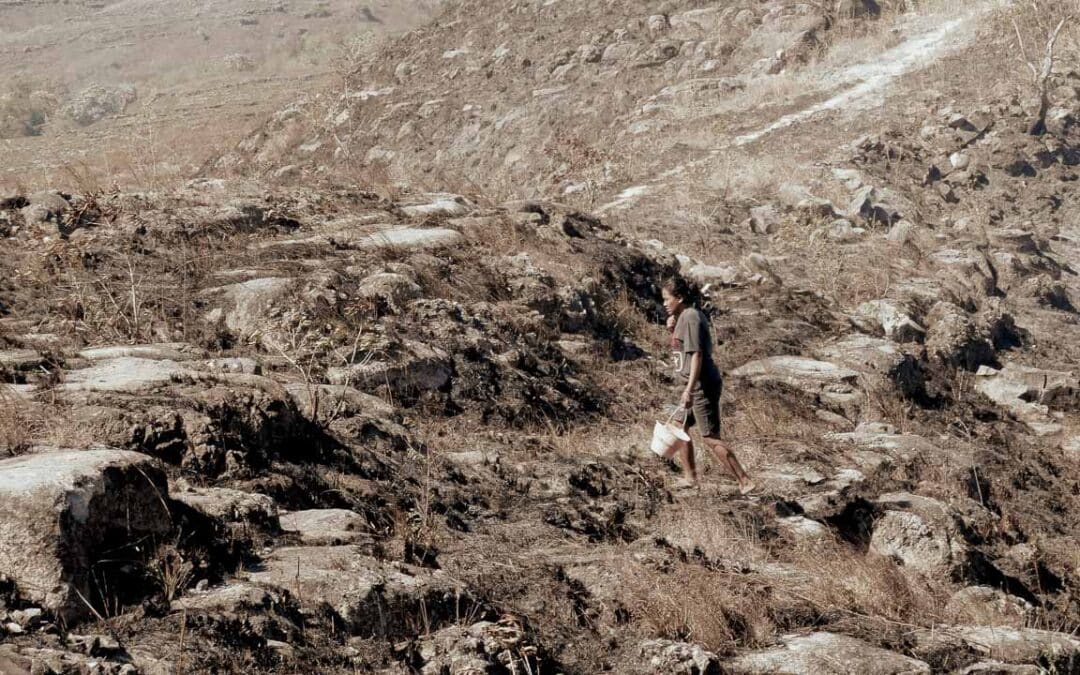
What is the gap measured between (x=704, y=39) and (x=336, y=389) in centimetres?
1463

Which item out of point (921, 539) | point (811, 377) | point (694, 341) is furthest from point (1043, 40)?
point (921, 539)

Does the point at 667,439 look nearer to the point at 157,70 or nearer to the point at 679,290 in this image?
the point at 679,290

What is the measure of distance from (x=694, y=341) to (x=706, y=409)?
43 cm

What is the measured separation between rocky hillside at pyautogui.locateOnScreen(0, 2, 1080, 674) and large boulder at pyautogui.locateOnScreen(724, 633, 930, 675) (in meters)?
0.01

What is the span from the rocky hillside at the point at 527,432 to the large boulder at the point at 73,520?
0.01 m

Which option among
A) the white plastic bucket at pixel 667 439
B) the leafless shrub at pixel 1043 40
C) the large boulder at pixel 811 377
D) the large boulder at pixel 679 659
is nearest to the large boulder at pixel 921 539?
the white plastic bucket at pixel 667 439

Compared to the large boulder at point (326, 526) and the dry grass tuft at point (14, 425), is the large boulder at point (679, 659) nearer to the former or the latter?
the large boulder at point (326, 526)

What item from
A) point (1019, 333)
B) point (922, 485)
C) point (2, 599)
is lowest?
point (1019, 333)

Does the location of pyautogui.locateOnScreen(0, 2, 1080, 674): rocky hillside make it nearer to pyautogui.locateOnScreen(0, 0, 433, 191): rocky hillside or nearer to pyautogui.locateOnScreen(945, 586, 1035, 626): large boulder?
pyautogui.locateOnScreen(945, 586, 1035, 626): large boulder

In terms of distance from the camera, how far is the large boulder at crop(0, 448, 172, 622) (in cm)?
296

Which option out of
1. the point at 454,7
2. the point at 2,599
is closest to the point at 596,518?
the point at 2,599

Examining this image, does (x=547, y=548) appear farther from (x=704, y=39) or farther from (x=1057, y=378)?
(x=704, y=39)

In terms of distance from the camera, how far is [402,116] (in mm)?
19297

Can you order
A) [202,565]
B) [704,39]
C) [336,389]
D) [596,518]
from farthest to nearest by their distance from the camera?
1. [704,39]
2. [336,389]
3. [596,518]
4. [202,565]
